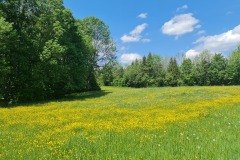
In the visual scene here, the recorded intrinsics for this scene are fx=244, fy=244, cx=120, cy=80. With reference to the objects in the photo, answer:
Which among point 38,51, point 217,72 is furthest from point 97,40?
point 217,72

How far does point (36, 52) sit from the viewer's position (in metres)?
34.8

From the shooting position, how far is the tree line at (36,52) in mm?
32375

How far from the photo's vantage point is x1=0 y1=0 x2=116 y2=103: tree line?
32.4 meters

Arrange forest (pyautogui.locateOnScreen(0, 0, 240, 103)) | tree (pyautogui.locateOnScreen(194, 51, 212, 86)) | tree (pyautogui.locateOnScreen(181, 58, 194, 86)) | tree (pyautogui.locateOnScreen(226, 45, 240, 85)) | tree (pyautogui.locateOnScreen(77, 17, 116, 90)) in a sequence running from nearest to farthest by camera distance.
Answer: forest (pyautogui.locateOnScreen(0, 0, 240, 103)) → tree (pyautogui.locateOnScreen(77, 17, 116, 90)) → tree (pyautogui.locateOnScreen(226, 45, 240, 85)) → tree (pyautogui.locateOnScreen(181, 58, 194, 86)) → tree (pyautogui.locateOnScreen(194, 51, 212, 86))

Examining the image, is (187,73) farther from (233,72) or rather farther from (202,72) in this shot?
(233,72)

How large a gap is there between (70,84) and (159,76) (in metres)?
70.5

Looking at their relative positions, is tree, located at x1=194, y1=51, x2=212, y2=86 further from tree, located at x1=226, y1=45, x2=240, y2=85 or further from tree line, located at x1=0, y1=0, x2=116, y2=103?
tree line, located at x1=0, y1=0, x2=116, y2=103

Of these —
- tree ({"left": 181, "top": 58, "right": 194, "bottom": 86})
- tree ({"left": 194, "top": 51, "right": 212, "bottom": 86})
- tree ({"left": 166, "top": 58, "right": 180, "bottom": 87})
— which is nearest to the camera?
tree ({"left": 166, "top": 58, "right": 180, "bottom": 87})

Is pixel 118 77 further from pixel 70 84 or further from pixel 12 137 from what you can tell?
pixel 12 137

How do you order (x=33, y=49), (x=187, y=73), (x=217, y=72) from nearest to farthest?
(x=33, y=49) → (x=217, y=72) → (x=187, y=73)

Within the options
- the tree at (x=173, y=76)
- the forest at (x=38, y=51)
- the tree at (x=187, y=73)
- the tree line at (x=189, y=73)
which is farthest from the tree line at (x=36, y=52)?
the tree at (x=187, y=73)

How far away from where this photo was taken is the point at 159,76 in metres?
105

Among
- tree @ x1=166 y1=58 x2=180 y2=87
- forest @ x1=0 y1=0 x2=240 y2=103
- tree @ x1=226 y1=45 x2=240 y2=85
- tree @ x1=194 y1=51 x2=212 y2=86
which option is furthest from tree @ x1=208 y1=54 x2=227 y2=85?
forest @ x1=0 y1=0 x2=240 y2=103

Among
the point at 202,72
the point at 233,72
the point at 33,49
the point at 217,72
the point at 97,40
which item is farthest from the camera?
the point at 202,72
